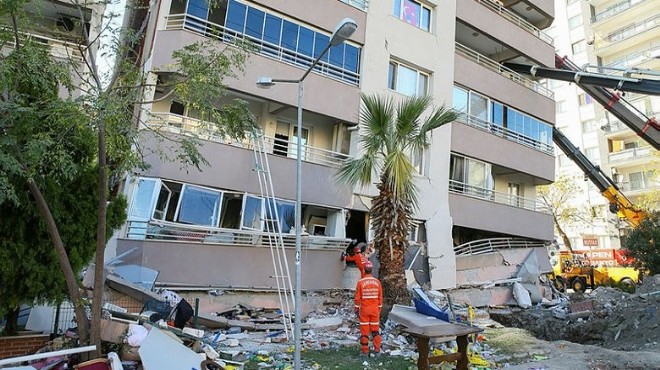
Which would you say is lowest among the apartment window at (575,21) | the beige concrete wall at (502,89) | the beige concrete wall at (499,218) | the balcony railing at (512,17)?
the beige concrete wall at (499,218)

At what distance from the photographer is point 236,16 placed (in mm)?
13898

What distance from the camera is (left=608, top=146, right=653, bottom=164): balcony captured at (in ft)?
128

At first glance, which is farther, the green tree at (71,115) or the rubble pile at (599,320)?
the rubble pile at (599,320)

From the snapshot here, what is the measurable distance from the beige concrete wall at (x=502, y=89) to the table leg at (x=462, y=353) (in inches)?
544

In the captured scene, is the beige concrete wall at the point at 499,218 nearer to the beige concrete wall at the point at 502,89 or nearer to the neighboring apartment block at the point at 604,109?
the beige concrete wall at the point at 502,89

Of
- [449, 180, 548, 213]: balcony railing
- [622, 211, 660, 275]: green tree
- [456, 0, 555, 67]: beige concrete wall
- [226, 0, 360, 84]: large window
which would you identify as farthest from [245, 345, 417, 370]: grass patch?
[622, 211, 660, 275]: green tree

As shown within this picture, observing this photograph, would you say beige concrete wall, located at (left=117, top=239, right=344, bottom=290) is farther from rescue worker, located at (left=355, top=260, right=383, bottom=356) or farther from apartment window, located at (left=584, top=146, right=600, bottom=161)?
apartment window, located at (left=584, top=146, right=600, bottom=161)

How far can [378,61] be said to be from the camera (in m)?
16.5

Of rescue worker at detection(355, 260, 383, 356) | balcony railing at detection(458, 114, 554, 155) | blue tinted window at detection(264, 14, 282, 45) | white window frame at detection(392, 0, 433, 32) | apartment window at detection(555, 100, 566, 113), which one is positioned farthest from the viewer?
apartment window at detection(555, 100, 566, 113)

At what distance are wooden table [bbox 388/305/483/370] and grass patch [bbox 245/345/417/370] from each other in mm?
785

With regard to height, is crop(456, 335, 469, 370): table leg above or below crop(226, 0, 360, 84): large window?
below

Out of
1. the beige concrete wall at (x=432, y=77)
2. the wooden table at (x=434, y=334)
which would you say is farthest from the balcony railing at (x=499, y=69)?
the wooden table at (x=434, y=334)

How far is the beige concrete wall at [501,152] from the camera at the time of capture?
18.7 m

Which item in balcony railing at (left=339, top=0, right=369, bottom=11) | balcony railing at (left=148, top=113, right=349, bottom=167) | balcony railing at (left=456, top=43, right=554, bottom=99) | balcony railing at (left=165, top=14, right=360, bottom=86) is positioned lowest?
balcony railing at (left=148, top=113, right=349, bottom=167)
